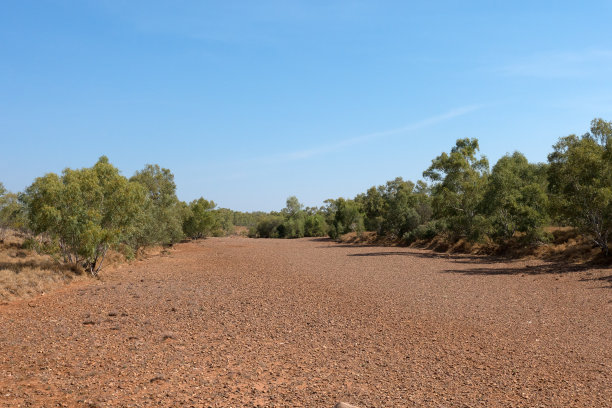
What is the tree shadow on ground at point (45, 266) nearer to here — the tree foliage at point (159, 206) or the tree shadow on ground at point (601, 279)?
the tree foliage at point (159, 206)

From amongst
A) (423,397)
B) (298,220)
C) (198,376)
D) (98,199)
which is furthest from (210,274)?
(298,220)

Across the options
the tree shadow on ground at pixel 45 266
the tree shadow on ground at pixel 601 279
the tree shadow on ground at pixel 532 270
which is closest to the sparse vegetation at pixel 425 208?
the tree shadow on ground at pixel 45 266

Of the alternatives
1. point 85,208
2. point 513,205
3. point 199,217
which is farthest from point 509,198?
point 199,217

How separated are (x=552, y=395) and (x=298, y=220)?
83.1 metres

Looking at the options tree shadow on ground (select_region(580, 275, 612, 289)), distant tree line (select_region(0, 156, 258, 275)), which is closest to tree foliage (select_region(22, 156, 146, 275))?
distant tree line (select_region(0, 156, 258, 275))

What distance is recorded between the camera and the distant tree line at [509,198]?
933 inches

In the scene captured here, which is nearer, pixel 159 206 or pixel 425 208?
pixel 159 206

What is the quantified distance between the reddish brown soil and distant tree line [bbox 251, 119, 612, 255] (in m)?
7.89

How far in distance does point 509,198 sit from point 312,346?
26465 mm

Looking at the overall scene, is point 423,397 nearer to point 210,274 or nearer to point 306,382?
point 306,382

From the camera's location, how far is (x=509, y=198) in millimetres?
31016

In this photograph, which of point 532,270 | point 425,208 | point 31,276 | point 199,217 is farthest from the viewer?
point 199,217

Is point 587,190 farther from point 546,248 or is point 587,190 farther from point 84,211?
point 84,211

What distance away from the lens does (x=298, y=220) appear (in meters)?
89.4
